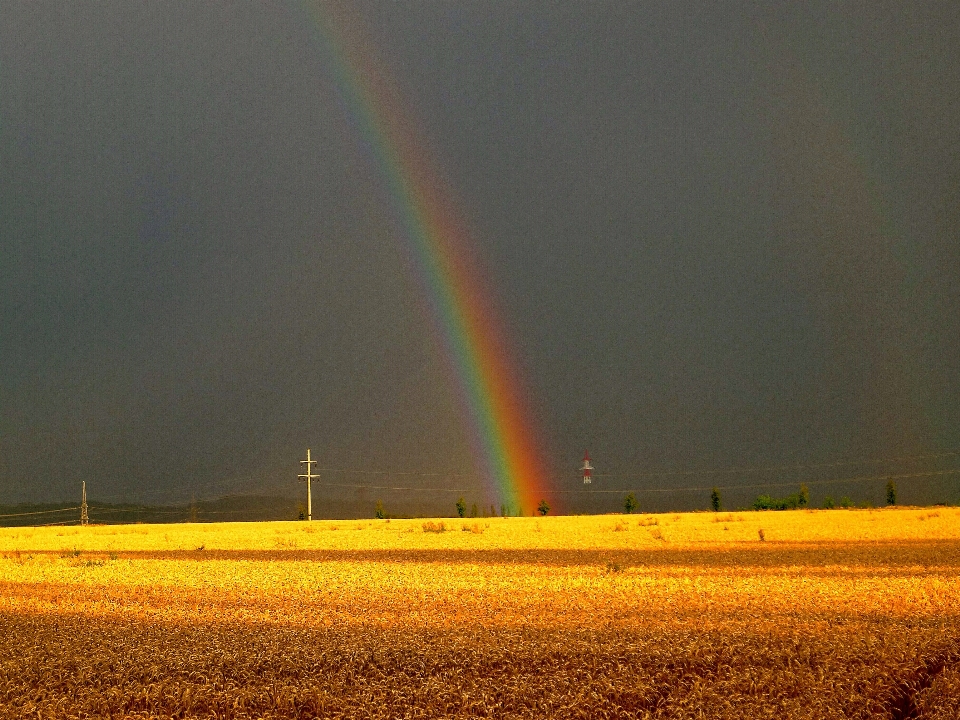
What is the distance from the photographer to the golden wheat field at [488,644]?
6.56 metres

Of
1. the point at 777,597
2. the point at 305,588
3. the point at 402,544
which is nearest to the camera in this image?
the point at 777,597

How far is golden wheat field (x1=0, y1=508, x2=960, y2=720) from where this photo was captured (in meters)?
6.56

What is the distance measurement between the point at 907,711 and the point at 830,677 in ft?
1.99

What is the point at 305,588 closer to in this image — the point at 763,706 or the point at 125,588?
the point at 125,588

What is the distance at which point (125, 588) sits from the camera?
14469mm

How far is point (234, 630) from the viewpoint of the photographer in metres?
9.52

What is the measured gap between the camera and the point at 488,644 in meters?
8.28

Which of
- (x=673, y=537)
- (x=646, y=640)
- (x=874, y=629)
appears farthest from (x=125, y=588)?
(x=673, y=537)

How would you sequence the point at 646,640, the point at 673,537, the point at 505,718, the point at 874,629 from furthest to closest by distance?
the point at 673,537 → the point at 874,629 → the point at 646,640 → the point at 505,718

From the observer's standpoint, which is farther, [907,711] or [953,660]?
[953,660]

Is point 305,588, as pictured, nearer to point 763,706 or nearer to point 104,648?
point 104,648

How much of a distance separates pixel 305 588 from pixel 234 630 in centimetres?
431

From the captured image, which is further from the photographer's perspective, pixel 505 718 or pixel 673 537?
pixel 673 537

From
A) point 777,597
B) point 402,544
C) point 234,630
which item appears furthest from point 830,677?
point 402,544
